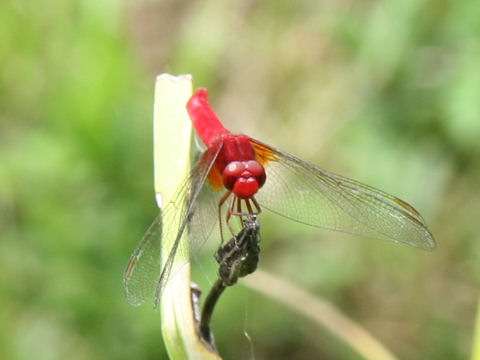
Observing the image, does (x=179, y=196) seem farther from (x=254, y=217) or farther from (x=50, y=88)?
(x=50, y=88)

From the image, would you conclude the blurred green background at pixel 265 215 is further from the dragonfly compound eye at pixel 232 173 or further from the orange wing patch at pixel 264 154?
the dragonfly compound eye at pixel 232 173

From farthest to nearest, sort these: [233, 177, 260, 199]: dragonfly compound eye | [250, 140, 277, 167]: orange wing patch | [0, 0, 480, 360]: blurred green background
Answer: [0, 0, 480, 360]: blurred green background, [250, 140, 277, 167]: orange wing patch, [233, 177, 260, 199]: dragonfly compound eye

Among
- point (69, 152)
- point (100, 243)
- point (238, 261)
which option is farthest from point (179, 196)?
point (69, 152)

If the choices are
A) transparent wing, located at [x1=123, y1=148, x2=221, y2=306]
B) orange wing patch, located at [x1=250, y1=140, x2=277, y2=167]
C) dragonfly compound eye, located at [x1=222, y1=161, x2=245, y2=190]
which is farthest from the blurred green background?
transparent wing, located at [x1=123, y1=148, x2=221, y2=306]

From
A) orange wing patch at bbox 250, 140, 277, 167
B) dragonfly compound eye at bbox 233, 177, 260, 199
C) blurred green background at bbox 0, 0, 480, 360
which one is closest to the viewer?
dragonfly compound eye at bbox 233, 177, 260, 199

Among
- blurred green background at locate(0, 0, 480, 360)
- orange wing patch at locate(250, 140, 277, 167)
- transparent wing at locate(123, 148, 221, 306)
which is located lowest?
blurred green background at locate(0, 0, 480, 360)

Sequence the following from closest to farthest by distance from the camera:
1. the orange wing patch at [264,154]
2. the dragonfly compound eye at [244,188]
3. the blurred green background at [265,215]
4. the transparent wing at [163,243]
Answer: the transparent wing at [163,243] < the dragonfly compound eye at [244,188] < the orange wing patch at [264,154] < the blurred green background at [265,215]

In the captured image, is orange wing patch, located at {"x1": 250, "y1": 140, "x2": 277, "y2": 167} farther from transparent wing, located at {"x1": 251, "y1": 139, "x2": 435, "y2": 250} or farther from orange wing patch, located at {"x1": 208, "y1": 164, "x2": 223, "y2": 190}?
orange wing patch, located at {"x1": 208, "y1": 164, "x2": 223, "y2": 190}

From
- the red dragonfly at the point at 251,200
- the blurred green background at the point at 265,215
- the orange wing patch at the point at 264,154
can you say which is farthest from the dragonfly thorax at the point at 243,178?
the blurred green background at the point at 265,215
